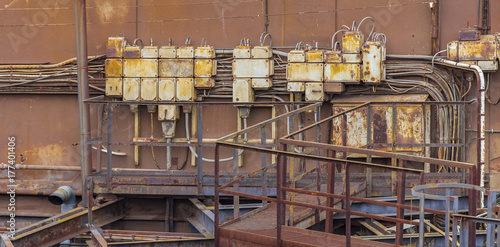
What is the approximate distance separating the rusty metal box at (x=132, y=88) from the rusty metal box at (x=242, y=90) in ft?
4.92

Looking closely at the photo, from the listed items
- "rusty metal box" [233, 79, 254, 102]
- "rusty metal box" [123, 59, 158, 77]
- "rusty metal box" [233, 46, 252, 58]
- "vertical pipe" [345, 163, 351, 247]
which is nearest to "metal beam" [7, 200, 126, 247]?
"rusty metal box" [123, 59, 158, 77]

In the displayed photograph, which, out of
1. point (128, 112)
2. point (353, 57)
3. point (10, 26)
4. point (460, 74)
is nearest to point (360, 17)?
point (353, 57)

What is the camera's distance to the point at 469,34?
1110cm

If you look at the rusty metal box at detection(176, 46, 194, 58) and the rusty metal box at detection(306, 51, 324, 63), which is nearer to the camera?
the rusty metal box at detection(306, 51, 324, 63)

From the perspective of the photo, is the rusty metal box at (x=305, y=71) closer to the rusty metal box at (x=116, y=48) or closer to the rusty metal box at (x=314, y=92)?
the rusty metal box at (x=314, y=92)

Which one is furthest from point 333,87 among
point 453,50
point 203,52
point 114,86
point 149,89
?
point 114,86

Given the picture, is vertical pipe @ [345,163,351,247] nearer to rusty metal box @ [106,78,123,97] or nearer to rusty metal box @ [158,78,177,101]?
rusty metal box @ [158,78,177,101]

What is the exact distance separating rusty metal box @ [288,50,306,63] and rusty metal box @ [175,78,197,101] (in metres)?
1.58

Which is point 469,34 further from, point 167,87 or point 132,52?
point 132,52

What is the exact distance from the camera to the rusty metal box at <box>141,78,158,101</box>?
470 inches

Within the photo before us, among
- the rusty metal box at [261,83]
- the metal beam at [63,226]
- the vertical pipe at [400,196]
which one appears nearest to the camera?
the vertical pipe at [400,196]

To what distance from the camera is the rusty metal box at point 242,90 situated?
11789 mm

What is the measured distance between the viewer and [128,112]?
12.6m

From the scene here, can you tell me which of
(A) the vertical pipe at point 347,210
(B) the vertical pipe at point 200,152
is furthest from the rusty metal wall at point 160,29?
(A) the vertical pipe at point 347,210
